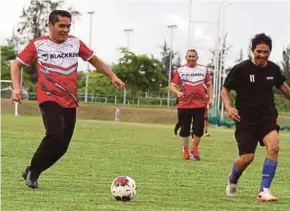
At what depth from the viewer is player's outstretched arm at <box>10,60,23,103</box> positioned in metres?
7.96

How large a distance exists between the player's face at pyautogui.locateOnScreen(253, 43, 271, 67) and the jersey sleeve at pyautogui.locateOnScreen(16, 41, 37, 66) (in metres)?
2.59

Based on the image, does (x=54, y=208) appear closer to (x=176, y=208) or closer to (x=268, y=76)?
(x=176, y=208)

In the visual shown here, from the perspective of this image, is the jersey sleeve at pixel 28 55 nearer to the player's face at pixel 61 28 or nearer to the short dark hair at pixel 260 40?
the player's face at pixel 61 28

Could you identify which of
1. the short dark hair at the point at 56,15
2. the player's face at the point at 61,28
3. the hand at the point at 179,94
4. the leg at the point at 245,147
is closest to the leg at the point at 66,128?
the player's face at the point at 61,28

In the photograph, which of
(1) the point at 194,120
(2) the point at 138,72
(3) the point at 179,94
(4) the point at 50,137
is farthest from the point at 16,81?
(2) the point at 138,72

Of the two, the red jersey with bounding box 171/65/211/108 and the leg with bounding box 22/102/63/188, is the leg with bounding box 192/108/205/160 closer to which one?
the red jersey with bounding box 171/65/211/108

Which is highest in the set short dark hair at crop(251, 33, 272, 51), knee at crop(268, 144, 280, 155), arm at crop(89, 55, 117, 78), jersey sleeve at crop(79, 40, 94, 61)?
short dark hair at crop(251, 33, 272, 51)

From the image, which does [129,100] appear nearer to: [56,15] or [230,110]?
[56,15]

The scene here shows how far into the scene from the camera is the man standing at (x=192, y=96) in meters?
13.9

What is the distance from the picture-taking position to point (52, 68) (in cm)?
841

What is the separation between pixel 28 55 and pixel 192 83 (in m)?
6.20

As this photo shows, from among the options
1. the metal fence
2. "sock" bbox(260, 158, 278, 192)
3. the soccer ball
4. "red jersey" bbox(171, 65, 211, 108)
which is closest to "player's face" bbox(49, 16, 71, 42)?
the soccer ball

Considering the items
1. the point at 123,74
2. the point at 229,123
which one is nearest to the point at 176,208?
the point at 229,123

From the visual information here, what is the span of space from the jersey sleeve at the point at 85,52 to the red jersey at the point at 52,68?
0.21 metres
